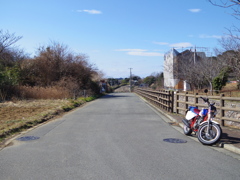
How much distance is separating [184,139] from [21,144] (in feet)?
17.0

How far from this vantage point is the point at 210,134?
7965mm

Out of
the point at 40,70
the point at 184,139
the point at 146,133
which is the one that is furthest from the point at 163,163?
the point at 40,70

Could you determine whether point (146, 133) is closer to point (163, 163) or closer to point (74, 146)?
point (74, 146)

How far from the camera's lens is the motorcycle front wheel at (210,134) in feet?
25.2

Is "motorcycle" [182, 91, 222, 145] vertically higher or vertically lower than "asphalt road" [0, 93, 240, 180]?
higher

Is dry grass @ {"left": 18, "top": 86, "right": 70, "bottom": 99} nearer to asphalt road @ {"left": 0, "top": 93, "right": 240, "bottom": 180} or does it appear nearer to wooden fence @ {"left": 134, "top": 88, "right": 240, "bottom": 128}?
wooden fence @ {"left": 134, "top": 88, "right": 240, "bottom": 128}

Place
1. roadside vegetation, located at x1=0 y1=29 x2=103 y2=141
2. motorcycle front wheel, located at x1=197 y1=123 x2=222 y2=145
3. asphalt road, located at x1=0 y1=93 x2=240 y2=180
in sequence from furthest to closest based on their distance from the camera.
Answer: roadside vegetation, located at x1=0 y1=29 x2=103 y2=141 < motorcycle front wheel, located at x1=197 y1=123 x2=222 y2=145 < asphalt road, located at x1=0 y1=93 x2=240 y2=180

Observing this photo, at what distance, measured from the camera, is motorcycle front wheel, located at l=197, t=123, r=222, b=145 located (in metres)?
7.68

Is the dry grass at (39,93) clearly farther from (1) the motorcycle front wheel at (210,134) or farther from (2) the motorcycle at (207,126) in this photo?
(1) the motorcycle front wheel at (210,134)

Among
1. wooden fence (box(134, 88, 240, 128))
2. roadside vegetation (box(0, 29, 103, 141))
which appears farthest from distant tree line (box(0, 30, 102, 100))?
wooden fence (box(134, 88, 240, 128))

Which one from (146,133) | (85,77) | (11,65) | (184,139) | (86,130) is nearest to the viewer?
(184,139)

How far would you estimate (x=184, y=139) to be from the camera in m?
8.92

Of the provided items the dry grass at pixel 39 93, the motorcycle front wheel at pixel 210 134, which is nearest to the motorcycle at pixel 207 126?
the motorcycle front wheel at pixel 210 134

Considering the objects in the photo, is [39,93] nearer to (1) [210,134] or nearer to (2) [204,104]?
(2) [204,104]
